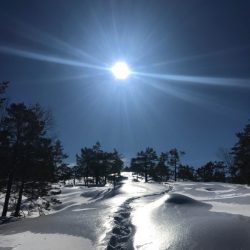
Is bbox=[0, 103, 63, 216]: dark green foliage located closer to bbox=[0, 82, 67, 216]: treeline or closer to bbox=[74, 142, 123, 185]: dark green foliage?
bbox=[0, 82, 67, 216]: treeline

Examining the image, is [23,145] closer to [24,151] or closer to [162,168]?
[24,151]

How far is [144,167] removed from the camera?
88.2m

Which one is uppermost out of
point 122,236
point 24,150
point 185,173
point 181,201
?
point 185,173

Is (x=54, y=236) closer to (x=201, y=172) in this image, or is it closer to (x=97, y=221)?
(x=97, y=221)

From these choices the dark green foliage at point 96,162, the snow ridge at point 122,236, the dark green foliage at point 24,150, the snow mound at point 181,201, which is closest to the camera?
the snow ridge at point 122,236

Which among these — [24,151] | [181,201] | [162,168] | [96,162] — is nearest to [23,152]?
[24,151]

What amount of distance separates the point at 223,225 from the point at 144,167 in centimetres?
7973

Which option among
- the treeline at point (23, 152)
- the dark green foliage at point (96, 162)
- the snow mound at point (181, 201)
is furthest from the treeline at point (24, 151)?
the dark green foliage at point (96, 162)

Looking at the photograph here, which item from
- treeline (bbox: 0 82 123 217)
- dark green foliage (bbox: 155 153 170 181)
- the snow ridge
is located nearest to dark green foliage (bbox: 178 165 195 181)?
dark green foliage (bbox: 155 153 170 181)

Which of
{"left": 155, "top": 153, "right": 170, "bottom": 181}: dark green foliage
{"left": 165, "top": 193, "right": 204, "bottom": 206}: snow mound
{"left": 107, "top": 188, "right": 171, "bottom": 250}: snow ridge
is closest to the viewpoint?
{"left": 107, "top": 188, "right": 171, "bottom": 250}: snow ridge

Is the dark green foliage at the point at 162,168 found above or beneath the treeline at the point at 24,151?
above

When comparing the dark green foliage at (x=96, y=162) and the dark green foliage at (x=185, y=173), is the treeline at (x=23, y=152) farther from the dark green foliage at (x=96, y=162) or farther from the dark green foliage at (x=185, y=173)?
the dark green foliage at (x=185, y=173)

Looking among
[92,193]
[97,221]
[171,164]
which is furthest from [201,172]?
[97,221]

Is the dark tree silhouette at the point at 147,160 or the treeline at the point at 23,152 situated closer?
the treeline at the point at 23,152
